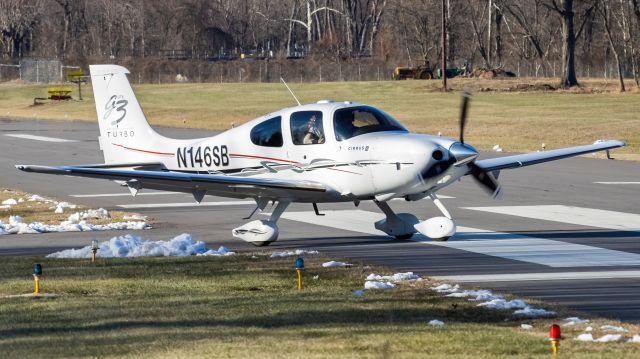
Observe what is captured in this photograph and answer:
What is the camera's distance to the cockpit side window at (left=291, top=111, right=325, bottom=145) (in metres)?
18.8

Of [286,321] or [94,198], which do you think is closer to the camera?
[286,321]

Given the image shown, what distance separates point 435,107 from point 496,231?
49.3m

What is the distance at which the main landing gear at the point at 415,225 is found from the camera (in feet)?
61.7

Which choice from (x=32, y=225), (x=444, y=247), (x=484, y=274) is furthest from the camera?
(x=32, y=225)

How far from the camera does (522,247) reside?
18.5 meters

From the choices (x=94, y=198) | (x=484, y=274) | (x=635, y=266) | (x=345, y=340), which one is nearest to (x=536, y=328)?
(x=345, y=340)

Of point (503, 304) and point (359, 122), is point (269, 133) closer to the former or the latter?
point (359, 122)

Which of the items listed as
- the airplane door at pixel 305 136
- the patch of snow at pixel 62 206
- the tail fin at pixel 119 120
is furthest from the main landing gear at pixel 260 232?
the patch of snow at pixel 62 206

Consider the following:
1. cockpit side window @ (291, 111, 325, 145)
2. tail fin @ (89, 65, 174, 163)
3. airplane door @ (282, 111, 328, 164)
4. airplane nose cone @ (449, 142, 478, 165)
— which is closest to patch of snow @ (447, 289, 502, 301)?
airplane nose cone @ (449, 142, 478, 165)

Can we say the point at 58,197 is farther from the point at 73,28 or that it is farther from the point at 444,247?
the point at 73,28

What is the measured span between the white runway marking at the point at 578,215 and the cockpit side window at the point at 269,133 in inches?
237

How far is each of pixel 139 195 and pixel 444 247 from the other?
11.7 m

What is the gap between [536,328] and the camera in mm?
11531

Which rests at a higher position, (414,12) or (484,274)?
(414,12)
